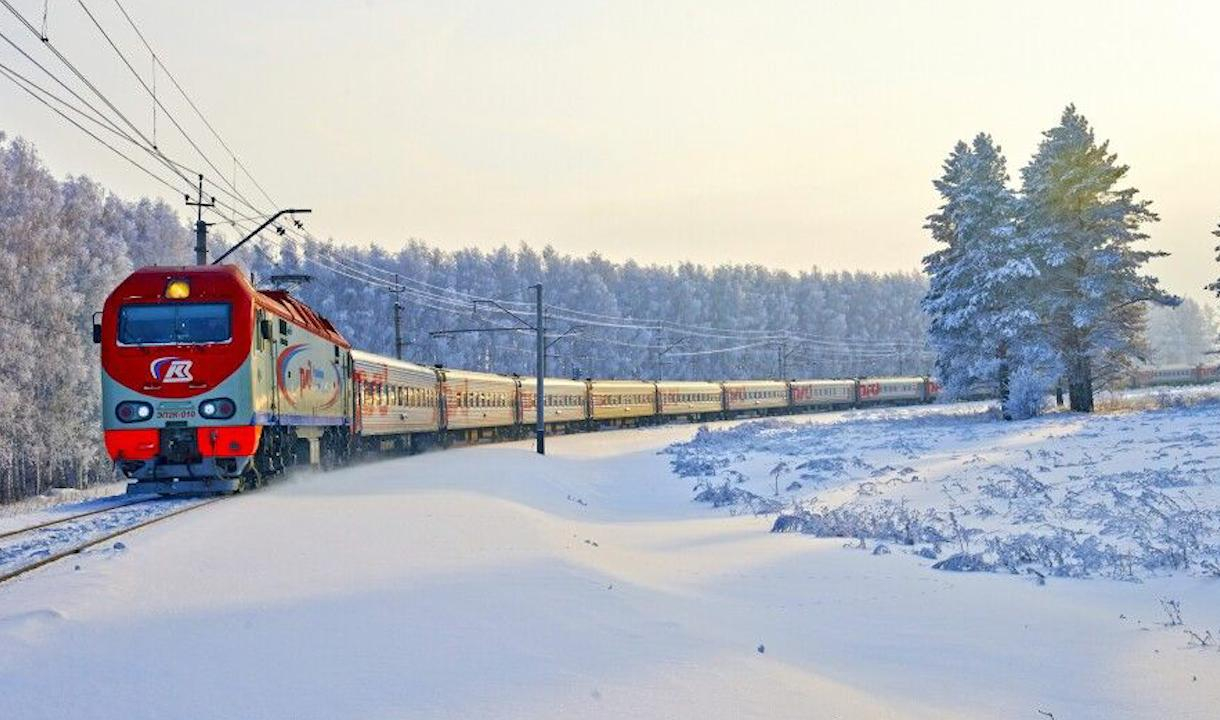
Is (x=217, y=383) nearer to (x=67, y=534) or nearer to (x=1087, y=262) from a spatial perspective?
(x=67, y=534)

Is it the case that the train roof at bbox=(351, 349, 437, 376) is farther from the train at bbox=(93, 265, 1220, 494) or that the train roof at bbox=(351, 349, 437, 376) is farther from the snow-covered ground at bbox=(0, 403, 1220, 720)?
the snow-covered ground at bbox=(0, 403, 1220, 720)

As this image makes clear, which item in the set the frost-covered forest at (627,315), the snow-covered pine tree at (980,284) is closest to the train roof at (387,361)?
the snow-covered pine tree at (980,284)

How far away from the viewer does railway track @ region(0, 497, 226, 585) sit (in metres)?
11.2

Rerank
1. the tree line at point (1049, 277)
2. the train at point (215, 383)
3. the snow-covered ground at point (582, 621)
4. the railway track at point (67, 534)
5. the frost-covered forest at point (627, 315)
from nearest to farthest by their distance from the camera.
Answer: the snow-covered ground at point (582, 621), the railway track at point (67, 534), the train at point (215, 383), the tree line at point (1049, 277), the frost-covered forest at point (627, 315)

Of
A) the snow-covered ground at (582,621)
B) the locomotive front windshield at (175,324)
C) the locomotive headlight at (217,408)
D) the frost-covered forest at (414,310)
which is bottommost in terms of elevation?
the snow-covered ground at (582,621)

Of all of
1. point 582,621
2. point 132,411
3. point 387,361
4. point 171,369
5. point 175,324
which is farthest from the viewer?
point 387,361

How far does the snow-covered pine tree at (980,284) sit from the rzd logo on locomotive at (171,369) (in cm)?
3392

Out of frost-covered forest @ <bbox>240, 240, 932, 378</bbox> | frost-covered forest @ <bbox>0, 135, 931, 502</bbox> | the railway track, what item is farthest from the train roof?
frost-covered forest @ <bbox>240, 240, 932, 378</bbox>

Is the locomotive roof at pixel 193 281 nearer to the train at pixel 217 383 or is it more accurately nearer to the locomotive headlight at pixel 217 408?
the train at pixel 217 383

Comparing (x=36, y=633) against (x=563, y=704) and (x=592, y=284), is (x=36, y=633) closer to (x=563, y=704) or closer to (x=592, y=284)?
(x=563, y=704)

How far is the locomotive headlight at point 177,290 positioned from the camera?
18.6 metres

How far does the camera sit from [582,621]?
801cm

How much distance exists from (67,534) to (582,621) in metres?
8.89

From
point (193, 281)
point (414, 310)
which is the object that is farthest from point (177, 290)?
point (414, 310)
